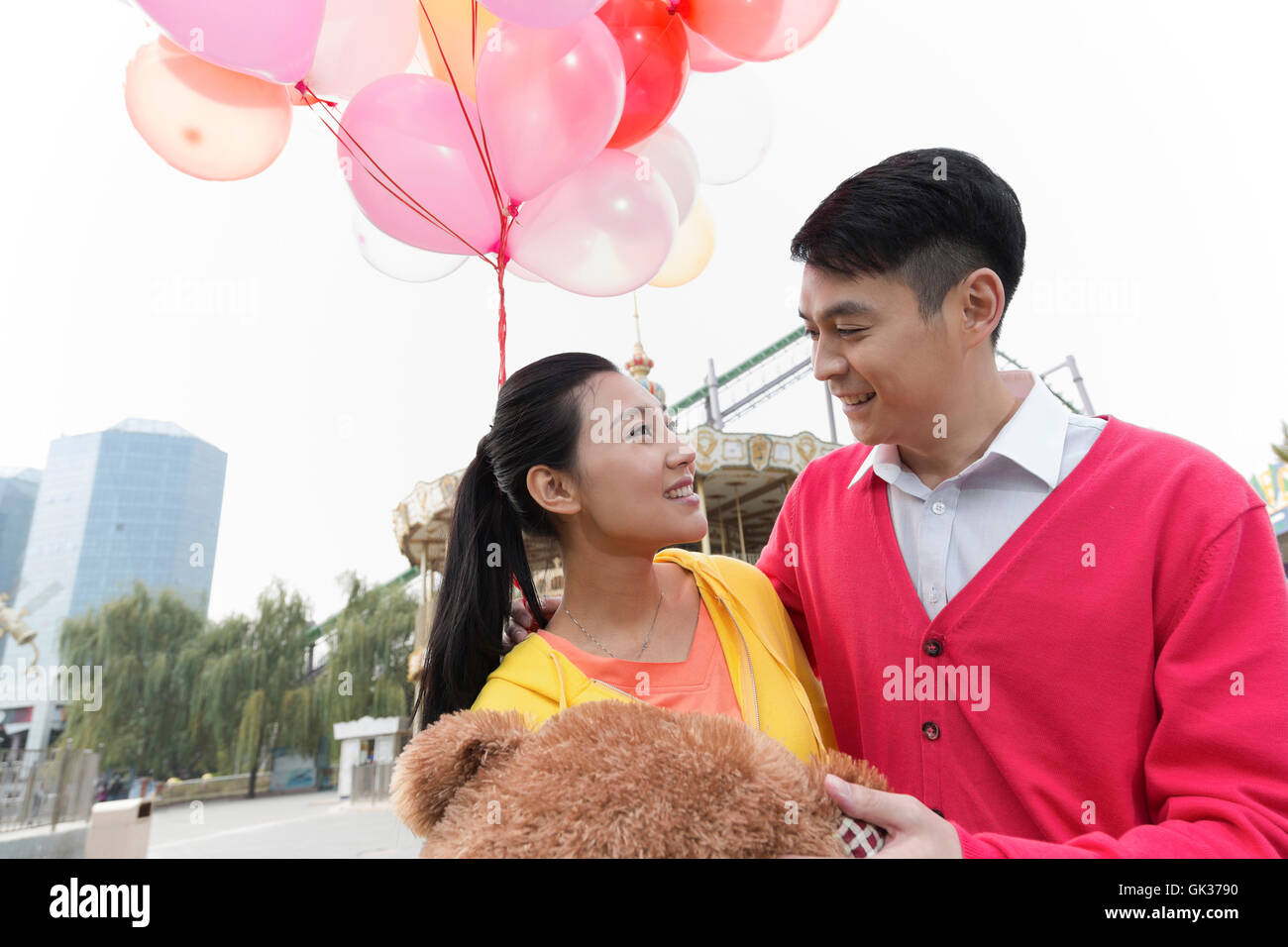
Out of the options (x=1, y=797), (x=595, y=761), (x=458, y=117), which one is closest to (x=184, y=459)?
(x=1, y=797)

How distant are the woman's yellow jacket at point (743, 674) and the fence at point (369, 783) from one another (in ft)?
50.3

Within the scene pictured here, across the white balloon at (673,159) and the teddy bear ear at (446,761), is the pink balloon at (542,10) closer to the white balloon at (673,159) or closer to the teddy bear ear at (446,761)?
the white balloon at (673,159)

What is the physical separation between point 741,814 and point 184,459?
29951mm

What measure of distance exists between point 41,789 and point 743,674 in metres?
9.52

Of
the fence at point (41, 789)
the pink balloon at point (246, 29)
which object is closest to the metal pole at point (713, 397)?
the fence at point (41, 789)

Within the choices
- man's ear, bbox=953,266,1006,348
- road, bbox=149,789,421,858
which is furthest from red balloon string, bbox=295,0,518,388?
road, bbox=149,789,421,858

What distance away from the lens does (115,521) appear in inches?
969

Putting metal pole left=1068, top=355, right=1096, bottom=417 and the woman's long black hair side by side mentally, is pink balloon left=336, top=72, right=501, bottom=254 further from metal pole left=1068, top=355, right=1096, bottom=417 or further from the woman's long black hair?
metal pole left=1068, top=355, right=1096, bottom=417

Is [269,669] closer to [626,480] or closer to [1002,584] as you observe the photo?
[626,480]

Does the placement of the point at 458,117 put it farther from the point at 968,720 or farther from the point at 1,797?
the point at 1,797

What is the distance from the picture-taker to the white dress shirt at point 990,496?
150cm

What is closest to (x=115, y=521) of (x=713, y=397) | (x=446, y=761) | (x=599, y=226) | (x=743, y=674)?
(x=713, y=397)

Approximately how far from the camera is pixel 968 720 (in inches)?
54.4

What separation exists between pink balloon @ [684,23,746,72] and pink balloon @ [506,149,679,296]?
0.56 m
